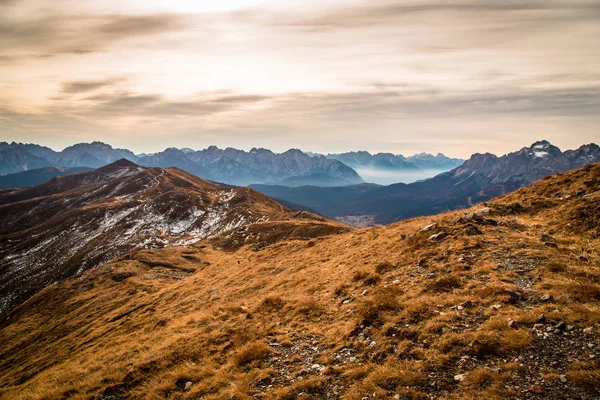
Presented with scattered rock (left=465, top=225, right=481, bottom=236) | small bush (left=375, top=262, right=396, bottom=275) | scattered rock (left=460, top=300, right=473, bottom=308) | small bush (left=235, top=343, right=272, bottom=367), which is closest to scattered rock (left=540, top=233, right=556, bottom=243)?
scattered rock (left=465, top=225, right=481, bottom=236)

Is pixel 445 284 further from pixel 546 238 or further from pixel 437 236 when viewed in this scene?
pixel 546 238

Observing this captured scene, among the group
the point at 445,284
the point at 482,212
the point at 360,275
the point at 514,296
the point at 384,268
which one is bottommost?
the point at 360,275

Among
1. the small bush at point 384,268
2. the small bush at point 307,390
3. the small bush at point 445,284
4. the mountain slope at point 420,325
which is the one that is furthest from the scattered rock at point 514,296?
the small bush at point 307,390

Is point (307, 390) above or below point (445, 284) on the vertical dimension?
below

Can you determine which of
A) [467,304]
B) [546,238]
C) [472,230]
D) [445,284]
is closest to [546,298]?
[467,304]

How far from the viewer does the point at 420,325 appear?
12898 mm

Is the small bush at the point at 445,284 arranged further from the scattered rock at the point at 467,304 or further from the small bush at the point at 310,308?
the small bush at the point at 310,308

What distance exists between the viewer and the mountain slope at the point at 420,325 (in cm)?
993

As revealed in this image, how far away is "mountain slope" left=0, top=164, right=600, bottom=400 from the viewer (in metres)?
9.93

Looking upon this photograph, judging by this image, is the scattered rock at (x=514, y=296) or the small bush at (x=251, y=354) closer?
the scattered rock at (x=514, y=296)

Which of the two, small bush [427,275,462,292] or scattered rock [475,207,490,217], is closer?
small bush [427,275,462,292]

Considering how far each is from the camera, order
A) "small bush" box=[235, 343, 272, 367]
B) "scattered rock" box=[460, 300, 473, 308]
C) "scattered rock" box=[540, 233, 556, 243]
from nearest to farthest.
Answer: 1. "scattered rock" box=[460, 300, 473, 308]
2. "small bush" box=[235, 343, 272, 367]
3. "scattered rock" box=[540, 233, 556, 243]

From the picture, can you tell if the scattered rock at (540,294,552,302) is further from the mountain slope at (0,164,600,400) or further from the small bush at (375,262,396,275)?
the small bush at (375,262,396,275)

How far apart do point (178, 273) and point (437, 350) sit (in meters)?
71.2
